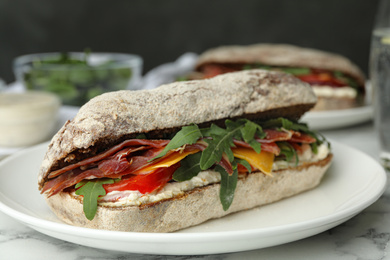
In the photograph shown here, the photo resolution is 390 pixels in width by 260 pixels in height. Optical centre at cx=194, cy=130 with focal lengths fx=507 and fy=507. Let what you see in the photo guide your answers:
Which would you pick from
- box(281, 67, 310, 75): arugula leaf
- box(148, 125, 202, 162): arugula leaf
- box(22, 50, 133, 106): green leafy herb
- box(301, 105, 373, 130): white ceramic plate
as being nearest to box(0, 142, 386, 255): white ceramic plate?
box(148, 125, 202, 162): arugula leaf

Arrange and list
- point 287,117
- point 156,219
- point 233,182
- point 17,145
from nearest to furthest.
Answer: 1. point 156,219
2. point 233,182
3. point 287,117
4. point 17,145

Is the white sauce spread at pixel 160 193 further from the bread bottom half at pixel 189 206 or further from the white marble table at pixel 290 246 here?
the white marble table at pixel 290 246

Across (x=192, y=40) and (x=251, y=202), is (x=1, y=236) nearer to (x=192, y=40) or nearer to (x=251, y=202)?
(x=251, y=202)

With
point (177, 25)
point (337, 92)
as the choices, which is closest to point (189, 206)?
point (337, 92)

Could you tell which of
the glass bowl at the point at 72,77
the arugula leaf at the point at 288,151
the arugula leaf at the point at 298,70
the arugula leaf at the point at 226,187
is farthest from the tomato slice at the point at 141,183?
the arugula leaf at the point at 298,70

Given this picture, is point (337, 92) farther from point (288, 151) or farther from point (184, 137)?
point (184, 137)

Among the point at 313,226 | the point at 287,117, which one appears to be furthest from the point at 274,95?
the point at 313,226

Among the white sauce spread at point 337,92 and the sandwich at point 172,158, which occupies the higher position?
the sandwich at point 172,158
